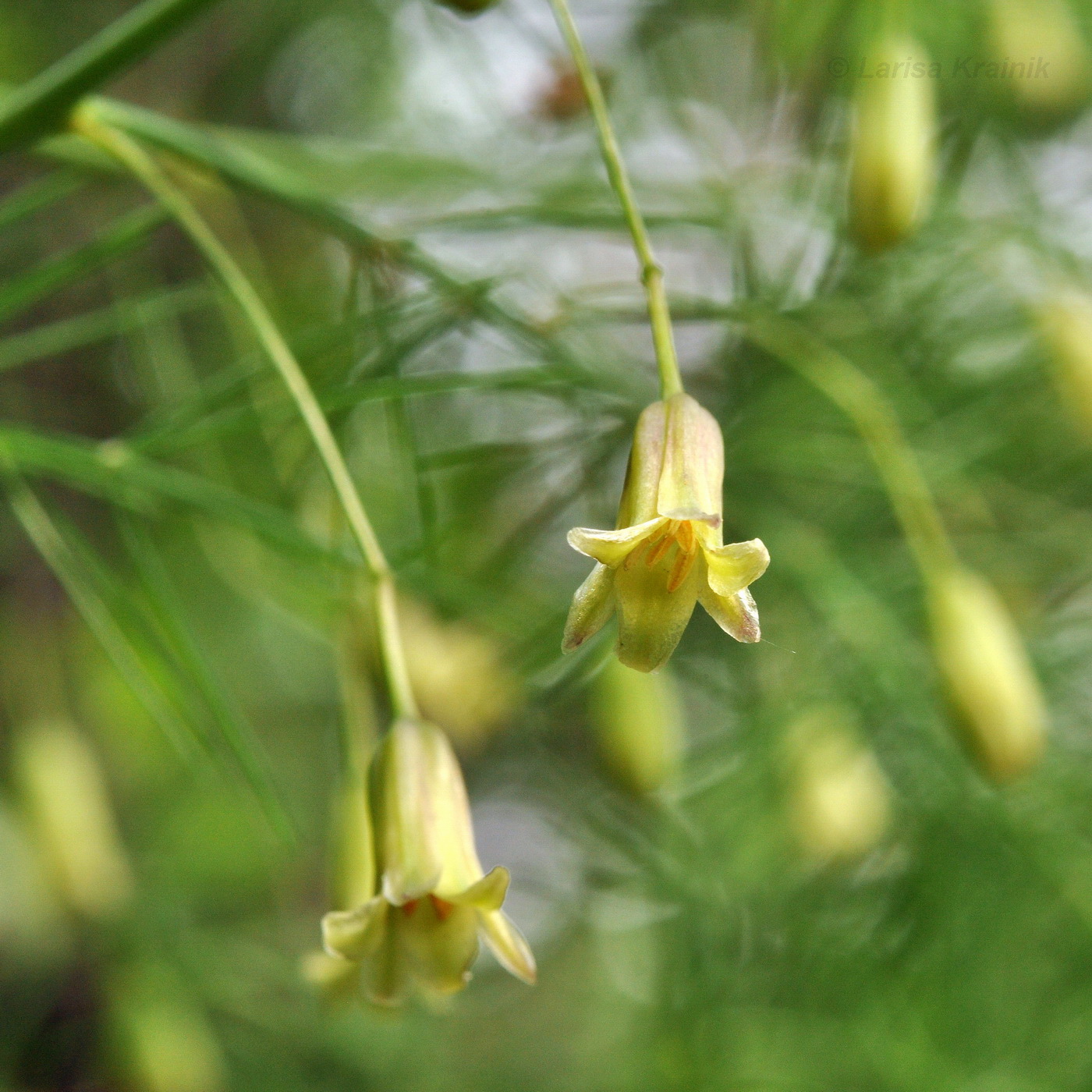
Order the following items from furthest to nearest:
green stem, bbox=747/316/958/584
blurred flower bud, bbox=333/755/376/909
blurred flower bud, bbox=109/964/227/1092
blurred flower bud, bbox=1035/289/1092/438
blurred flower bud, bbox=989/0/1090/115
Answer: blurred flower bud, bbox=109/964/227/1092
blurred flower bud, bbox=989/0/1090/115
blurred flower bud, bbox=1035/289/1092/438
green stem, bbox=747/316/958/584
blurred flower bud, bbox=333/755/376/909

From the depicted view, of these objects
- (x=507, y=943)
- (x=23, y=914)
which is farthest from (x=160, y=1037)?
(x=507, y=943)

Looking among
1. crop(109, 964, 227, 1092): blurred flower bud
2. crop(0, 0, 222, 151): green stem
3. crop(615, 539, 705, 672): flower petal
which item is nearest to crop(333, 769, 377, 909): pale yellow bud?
crop(615, 539, 705, 672): flower petal

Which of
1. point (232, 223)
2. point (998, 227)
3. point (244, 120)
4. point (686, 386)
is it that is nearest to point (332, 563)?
point (686, 386)

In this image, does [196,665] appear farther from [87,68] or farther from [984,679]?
[984,679]

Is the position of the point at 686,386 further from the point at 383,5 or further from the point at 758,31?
the point at 383,5

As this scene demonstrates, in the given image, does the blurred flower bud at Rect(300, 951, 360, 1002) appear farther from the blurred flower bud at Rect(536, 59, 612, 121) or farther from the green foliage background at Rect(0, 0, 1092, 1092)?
the blurred flower bud at Rect(536, 59, 612, 121)

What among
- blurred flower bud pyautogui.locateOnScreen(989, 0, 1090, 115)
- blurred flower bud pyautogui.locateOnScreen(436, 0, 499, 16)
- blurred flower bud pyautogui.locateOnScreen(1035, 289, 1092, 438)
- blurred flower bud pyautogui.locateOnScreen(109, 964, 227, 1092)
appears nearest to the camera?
blurred flower bud pyautogui.locateOnScreen(436, 0, 499, 16)

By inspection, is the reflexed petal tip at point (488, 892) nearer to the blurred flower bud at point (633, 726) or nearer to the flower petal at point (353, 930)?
the flower petal at point (353, 930)
